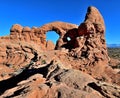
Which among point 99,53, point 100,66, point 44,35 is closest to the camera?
point 100,66

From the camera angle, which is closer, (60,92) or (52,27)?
(60,92)

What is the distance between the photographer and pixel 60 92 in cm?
1229

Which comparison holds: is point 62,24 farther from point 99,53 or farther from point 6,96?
point 6,96

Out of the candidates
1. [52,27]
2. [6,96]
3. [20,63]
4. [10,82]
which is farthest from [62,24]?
[6,96]

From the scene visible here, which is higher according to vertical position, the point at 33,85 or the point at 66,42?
the point at 66,42

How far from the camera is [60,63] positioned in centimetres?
2027

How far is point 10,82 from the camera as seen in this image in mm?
22312

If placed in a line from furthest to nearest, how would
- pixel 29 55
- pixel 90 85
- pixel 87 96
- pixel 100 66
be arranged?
pixel 29 55 < pixel 100 66 < pixel 90 85 < pixel 87 96

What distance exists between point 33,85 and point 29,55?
2440 centimetres

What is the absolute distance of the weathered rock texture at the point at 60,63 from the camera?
502 inches

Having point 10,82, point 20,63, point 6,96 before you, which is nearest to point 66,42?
point 20,63

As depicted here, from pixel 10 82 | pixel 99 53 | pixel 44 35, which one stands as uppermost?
pixel 44 35

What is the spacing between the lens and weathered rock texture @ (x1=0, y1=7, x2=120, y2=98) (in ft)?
41.8

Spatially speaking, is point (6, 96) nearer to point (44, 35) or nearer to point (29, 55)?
point (29, 55)
